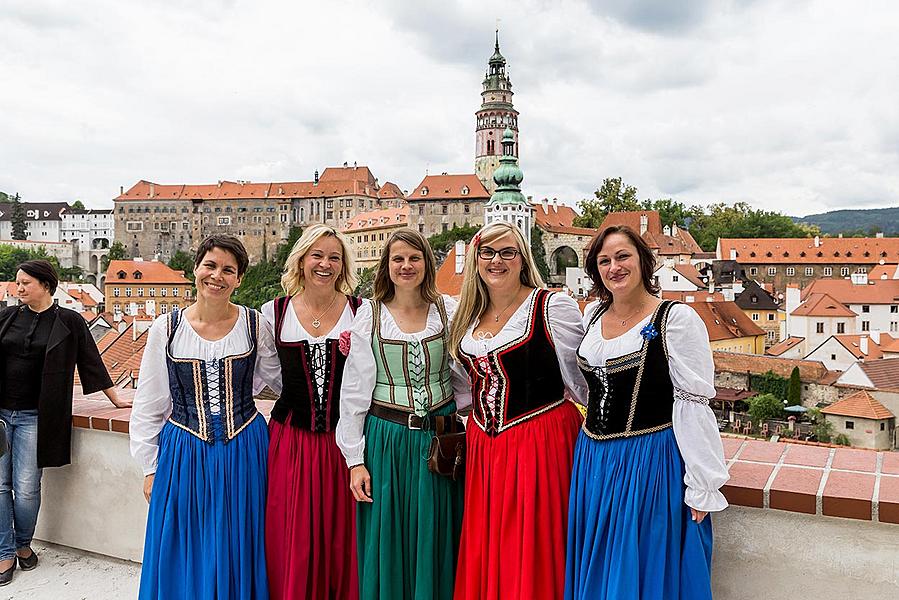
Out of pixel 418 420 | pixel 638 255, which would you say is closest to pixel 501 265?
pixel 638 255

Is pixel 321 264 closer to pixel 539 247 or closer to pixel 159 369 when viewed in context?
pixel 159 369

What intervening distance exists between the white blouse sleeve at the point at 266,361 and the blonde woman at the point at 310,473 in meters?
0.05

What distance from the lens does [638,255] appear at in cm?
217

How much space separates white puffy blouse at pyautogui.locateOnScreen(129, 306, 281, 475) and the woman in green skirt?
40 cm

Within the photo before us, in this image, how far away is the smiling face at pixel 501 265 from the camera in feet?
7.66

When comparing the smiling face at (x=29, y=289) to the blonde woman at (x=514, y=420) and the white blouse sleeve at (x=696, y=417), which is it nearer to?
the blonde woman at (x=514, y=420)

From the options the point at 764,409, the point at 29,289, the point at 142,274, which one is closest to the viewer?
the point at 29,289

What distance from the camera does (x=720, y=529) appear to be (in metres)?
2.17

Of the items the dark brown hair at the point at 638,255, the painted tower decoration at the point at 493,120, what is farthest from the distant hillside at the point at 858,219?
the dark brown hair at the point at 638,255

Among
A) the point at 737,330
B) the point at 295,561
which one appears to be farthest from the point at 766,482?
the point at 737,330

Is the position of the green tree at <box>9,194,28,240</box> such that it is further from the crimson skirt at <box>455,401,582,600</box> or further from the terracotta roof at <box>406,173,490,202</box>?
the crimson skirt at <box>455,401,582,600</box>

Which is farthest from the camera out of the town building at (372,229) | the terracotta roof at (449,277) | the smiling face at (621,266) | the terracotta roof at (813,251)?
the town building at (372,229)

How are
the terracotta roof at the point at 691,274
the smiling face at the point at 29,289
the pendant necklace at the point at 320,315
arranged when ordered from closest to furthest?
the pendant necklace at the point at 320,315 < the smiling face at the point at 29,289 < the terracotta roof at the point at 691,274

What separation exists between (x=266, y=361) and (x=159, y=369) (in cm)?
34
